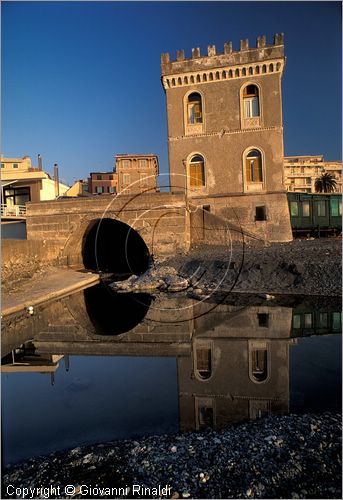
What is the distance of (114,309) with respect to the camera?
13.6 metres

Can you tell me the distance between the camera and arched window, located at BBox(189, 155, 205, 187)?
79.3 ft

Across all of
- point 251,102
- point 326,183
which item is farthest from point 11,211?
point 326,183

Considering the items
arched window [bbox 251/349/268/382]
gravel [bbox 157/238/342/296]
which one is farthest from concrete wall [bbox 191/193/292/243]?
arched window [bbox 251/349/268/382]

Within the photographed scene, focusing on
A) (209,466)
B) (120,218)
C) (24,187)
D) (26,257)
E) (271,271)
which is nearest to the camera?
(209,466)

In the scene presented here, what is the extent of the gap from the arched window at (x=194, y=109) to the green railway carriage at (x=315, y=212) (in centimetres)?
941

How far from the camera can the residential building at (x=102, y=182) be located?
62.7 meters

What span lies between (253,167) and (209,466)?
72.9 feet

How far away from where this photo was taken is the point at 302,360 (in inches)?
304

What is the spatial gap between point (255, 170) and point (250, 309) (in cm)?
1452

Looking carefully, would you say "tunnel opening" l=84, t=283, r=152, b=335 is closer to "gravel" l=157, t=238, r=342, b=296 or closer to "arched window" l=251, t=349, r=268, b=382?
"gravel" l=157, t=238, r=342, b=296

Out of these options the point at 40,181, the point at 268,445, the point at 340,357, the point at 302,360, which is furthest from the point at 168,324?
the point at 40,181

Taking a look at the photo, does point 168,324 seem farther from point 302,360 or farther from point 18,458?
point 18,458

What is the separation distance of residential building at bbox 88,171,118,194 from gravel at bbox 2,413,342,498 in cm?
6095

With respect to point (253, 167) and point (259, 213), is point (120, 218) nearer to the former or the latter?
point (259, 213)
